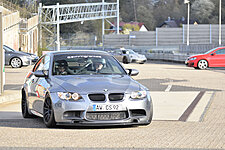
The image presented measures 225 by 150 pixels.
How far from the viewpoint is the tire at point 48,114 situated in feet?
31.3

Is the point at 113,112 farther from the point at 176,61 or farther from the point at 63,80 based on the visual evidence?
the point at 176,61

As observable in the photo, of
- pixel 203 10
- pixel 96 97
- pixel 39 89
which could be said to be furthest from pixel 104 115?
pixel 203 10

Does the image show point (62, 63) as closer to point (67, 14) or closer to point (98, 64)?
point (98, 64)

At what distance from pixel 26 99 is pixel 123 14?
165250mm

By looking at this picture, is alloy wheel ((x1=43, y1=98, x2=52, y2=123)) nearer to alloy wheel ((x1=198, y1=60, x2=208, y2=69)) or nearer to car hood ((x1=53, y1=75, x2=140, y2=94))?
car hood ((x1=53, y1=75, x2=140, y2=94))

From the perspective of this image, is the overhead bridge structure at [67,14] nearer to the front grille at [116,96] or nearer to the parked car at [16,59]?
the parked car at [16,59]

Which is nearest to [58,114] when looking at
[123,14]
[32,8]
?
[32,8]

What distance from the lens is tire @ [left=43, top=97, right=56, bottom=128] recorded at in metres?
9.55

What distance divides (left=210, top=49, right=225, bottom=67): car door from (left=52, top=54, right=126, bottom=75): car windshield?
77.9ft

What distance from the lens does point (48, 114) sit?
385 inches

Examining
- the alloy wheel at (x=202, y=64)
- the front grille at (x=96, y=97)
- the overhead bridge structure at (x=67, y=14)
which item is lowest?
the alloy wheel at (x=202, y=64)

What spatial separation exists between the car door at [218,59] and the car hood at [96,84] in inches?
958

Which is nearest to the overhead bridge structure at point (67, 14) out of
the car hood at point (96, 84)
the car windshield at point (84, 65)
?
the car windshield at point (84, 65)

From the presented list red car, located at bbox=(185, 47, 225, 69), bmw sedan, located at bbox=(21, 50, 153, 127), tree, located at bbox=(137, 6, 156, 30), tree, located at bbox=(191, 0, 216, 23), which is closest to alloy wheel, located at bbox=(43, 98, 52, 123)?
bmw sedan, located at bbox=(21, 50, 153, 127)
